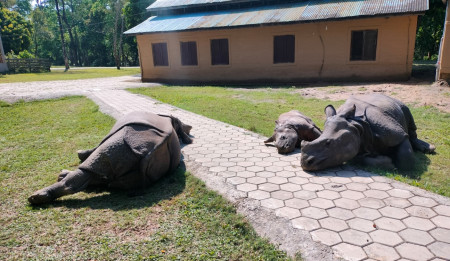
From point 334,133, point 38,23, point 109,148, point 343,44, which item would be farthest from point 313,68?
point 38,23

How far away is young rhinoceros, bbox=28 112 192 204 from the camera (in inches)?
146

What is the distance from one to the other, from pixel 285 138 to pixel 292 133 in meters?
0.19

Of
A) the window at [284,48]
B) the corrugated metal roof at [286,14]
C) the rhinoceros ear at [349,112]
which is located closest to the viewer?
the rhinoceros ear at [349,112]

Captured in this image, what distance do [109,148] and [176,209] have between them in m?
1.16

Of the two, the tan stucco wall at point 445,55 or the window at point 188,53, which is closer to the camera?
the tan stucco wall at point 445,55

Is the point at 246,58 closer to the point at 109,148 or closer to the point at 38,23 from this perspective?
the point at 109,148

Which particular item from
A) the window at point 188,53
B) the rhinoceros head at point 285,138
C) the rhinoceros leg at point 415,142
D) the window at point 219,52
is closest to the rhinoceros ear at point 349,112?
the rhinoceros head at point 285,138

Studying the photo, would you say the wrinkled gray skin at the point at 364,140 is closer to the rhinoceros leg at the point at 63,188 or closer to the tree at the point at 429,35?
the rhinoceros leg at the point at 63,188

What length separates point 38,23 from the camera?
164 feet

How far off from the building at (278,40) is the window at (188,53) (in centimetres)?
1

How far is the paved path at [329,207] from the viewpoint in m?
2.66

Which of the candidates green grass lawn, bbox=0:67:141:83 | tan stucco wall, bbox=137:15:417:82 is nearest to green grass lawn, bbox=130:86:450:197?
tan stucco wall, bbox=137:15:417:82

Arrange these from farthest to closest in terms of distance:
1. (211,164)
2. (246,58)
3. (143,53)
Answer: (143,53) < (246,58) < (211,164)

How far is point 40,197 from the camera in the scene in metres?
3.62
